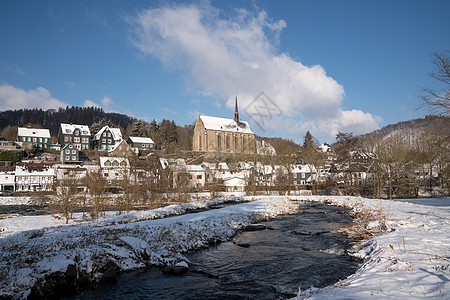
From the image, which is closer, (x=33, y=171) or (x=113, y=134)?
(x=33, y=171)

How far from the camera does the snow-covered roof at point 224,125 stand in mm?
110137

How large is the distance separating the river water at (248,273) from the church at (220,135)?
89683 millimetres

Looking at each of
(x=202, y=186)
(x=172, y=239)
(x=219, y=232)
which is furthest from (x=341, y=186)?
(x=172, y=239)

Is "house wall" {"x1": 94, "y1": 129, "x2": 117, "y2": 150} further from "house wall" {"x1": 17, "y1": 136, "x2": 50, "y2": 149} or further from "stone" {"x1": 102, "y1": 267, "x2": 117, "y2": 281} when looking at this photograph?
"stone" {"x1": 102, "y1": 267, "x2": 117, "y2": 281}

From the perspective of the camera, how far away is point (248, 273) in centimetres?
1108

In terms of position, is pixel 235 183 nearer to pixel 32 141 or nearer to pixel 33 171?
pixel 33 171

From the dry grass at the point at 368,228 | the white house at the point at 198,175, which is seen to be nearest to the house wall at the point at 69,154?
the white house at the point at 198,175

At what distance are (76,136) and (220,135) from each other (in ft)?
175

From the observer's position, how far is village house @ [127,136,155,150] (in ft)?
327

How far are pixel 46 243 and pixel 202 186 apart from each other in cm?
5502

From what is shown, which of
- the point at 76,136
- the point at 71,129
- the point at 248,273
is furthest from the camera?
the point at 71,129

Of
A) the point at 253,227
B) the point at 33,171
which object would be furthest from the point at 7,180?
the point at 253,227

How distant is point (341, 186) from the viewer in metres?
53.8

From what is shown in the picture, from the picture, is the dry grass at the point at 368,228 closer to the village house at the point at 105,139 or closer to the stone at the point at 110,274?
the stone at the point at 110,274
